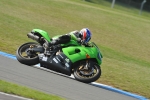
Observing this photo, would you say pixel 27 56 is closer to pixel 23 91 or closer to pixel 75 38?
pixel 75 38

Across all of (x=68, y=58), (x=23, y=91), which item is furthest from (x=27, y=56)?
(x=23, y=91)

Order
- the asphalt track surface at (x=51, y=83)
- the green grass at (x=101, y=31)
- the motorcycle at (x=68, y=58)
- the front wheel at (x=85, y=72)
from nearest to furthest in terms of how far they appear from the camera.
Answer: the asphalt track surface at (x=51, y=83) → the front wheel at (x=85, y=72) → the motorcycle at (x=68, y=58) → the green grass at (x=101, y=31)

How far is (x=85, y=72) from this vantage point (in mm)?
10492

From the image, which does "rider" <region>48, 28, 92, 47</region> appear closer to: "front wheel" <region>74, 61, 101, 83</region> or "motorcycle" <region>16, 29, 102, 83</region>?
"motorcycle" <region>16, 29, 102, 83</region>

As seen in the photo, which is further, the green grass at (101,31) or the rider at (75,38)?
the green grass at (101,31)

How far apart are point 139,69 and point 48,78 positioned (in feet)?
21.8

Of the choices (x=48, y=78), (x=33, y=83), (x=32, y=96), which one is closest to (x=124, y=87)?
(x=48, y=78)

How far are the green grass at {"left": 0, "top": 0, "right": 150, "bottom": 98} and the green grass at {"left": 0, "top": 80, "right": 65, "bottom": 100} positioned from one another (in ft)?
12.5

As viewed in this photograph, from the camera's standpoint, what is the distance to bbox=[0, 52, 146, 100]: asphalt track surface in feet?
29.2

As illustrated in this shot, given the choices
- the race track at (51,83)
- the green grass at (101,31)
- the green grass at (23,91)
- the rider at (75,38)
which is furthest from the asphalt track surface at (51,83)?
the green grass at (101,31)

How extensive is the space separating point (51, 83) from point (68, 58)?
4.18 feet

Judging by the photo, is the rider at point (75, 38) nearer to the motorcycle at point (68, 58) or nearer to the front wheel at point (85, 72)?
the motorcycle at point (68, 58)

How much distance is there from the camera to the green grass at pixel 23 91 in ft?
25.9

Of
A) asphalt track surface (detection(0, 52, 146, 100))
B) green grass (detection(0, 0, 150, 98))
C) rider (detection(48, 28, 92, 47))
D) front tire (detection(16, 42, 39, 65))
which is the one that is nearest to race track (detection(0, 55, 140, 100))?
asphalt track surface (detection(0, 52, 146, 100))
